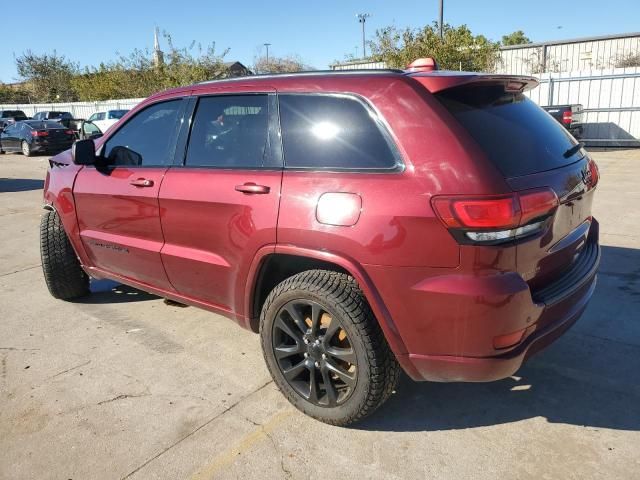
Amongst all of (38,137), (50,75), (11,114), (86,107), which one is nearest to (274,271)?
(38,137)

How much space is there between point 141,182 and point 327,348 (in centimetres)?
178

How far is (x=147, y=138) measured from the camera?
12.4 ft

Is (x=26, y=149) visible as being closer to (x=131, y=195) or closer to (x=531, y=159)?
(x=131, y=195)

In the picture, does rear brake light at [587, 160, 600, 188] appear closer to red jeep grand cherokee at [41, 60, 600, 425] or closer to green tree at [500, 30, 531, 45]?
red jeep grand cherokee at [41, 60, 600, 425]

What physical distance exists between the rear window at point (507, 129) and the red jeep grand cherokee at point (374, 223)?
0.01m

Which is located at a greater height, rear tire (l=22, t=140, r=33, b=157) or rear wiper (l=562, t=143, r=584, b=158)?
rear wiper (l=562, t=143, r=584, b=158)

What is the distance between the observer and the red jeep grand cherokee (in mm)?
2309

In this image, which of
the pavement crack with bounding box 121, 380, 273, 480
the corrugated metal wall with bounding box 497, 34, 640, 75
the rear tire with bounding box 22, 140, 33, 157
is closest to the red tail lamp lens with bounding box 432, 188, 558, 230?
the pavement crack with bounding box 121, 380, 273, 480

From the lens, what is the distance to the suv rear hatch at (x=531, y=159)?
2424mm

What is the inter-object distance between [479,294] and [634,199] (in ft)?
24.0

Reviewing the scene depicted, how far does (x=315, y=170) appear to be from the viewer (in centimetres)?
272

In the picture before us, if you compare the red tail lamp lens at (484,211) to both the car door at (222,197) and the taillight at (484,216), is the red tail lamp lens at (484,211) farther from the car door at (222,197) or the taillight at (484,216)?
the car door at (222,197)

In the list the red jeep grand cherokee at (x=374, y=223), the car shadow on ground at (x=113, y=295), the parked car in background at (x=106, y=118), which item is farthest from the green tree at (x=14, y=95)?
the red jeep grand cherokee at (x=374, y=223)

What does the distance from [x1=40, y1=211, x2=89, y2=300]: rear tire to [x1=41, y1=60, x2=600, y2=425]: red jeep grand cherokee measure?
143 centimetres
